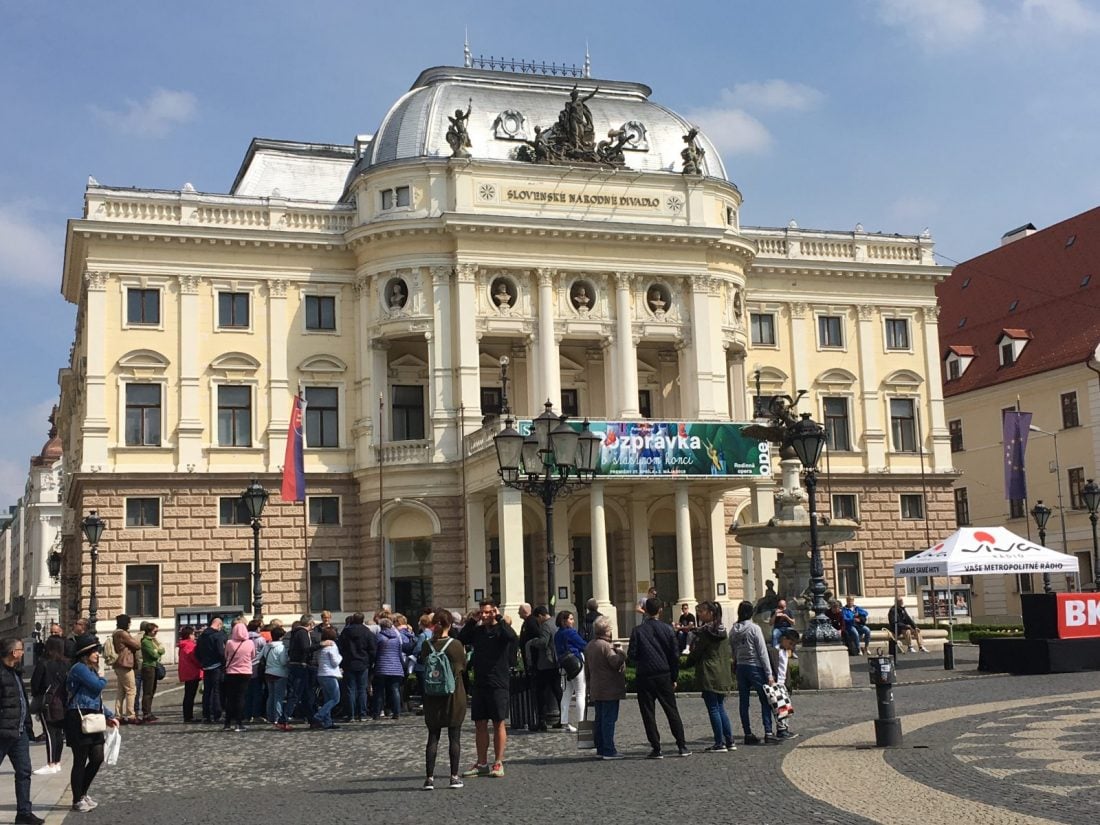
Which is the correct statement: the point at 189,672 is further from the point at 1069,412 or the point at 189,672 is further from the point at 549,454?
the point at 1069,412

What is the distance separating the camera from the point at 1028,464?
194ft

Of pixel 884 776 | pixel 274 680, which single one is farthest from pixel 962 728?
pixel 274 680

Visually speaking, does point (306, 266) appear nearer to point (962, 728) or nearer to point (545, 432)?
point (545, 432)

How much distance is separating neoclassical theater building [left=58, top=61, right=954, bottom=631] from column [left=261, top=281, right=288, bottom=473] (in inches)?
3.3

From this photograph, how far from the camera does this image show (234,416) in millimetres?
47594

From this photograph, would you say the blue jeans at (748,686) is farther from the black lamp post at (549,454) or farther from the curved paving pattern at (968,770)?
the black lamp post at (549,454)

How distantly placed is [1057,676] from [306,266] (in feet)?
98.5

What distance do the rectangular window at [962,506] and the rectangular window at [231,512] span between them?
3201 cm

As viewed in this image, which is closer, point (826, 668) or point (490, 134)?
point (826, 668)

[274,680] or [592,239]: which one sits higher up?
[592,239]

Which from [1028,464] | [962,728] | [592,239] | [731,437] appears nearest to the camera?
[962,728]

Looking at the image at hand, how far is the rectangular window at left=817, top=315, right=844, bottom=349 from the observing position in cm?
5444

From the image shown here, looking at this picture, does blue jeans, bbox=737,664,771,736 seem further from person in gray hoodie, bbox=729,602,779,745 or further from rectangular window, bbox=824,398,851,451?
rectangular window, bbox=824,398,851,451

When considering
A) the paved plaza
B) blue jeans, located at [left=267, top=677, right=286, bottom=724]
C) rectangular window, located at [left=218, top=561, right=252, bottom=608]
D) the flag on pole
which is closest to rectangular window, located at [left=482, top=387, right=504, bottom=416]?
rectangular window, located at [left=218, top=561, right=252, bottom=608]
